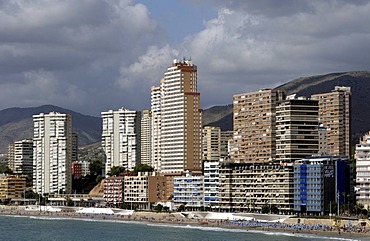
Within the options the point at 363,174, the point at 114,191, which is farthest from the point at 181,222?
the point at 114,191

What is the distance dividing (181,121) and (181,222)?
33.4 meters

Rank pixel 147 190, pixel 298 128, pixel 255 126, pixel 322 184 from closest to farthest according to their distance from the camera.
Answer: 1. pixel 322 184
2. pixel 298 128
3. pixel 255 126
4. pixel 147 190

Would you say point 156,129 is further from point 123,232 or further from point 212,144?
point 123,232

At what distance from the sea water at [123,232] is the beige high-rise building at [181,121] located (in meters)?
23.1

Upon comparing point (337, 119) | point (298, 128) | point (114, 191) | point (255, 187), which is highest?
point (337, 119)

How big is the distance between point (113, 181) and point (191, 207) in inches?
1143

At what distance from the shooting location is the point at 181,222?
5472 inches

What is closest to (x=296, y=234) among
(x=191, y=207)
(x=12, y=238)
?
(x=12, y=238)

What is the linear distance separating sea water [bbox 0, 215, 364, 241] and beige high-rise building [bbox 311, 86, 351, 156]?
160 ft

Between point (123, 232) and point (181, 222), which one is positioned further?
point (181, 222)

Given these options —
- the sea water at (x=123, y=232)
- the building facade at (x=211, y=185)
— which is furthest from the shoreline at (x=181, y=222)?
the building facade at (x=211, y=185)

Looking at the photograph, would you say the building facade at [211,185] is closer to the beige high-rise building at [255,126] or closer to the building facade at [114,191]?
the beige high-rise building at [255,126]

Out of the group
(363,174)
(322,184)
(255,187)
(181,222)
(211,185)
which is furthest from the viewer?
(211,185)

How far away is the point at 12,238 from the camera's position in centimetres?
11462
